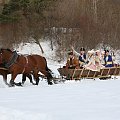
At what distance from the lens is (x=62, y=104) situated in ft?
29.4

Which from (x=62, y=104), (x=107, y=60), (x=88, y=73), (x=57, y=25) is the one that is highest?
(x=57, y=25)

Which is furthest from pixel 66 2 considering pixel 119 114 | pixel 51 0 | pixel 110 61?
pixel 119 114

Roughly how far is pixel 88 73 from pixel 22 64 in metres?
3.03

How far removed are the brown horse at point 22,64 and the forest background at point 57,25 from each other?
14.8m

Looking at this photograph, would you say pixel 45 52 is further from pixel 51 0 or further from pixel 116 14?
pixel 116 14

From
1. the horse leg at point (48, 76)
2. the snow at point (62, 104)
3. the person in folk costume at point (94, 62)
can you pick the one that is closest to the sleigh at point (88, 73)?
the person in folk costume at point (94, 62)

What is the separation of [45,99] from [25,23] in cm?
2219

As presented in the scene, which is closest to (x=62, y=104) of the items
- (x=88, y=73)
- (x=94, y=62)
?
(x=88, y=73)

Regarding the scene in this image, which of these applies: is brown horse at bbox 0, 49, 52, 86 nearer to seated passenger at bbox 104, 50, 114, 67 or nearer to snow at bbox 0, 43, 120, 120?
snow at bbox 0, 43, 120, 120

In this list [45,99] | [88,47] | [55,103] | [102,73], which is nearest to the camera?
[55,103]

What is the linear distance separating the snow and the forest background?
18.3 m

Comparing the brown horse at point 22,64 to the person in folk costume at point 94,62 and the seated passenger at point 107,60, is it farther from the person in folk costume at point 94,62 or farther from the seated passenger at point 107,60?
the seated passenger at point 107,60

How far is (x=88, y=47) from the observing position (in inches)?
1206

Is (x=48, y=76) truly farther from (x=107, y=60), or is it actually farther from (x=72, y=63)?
(x=107, y=60)
